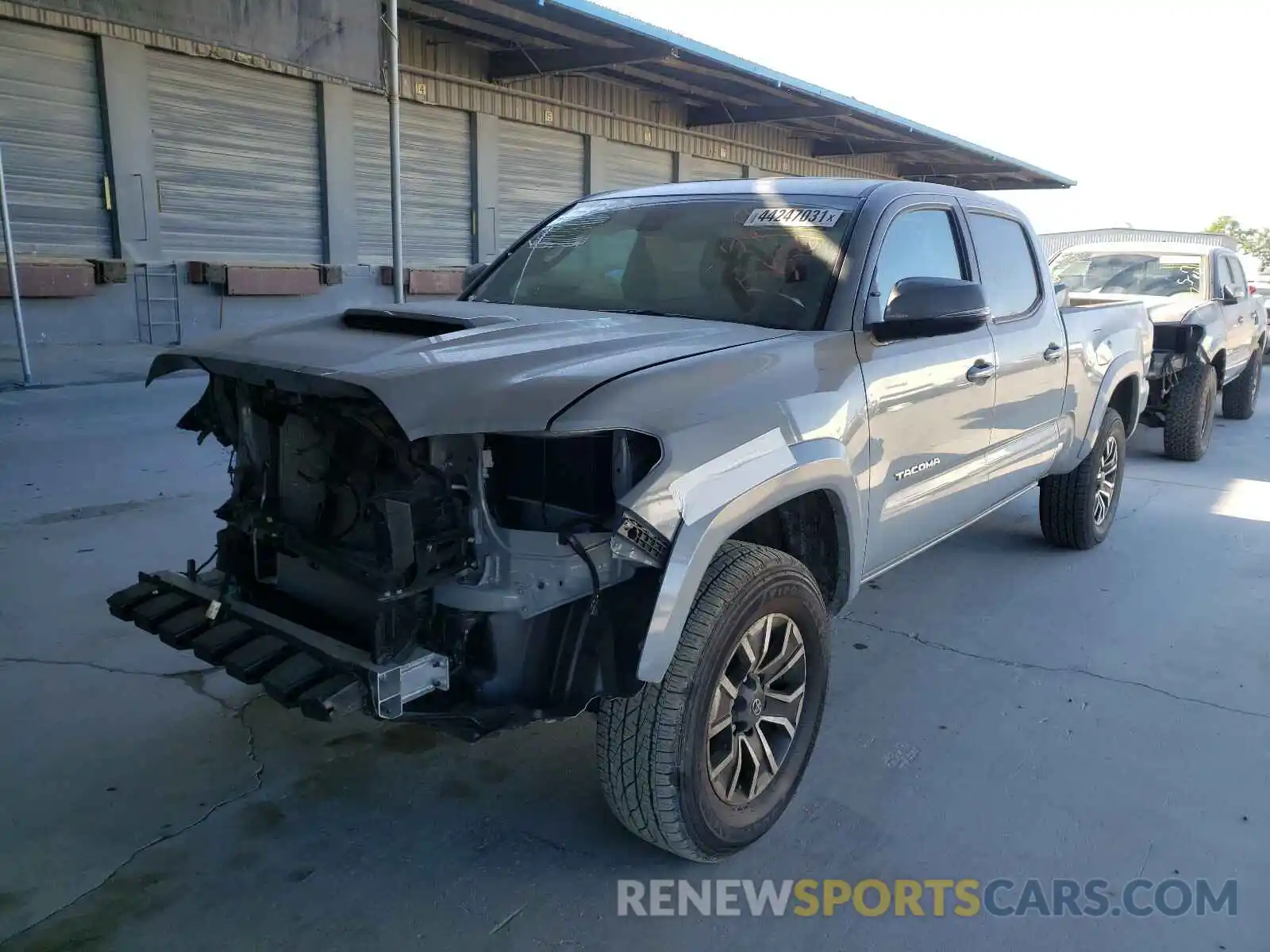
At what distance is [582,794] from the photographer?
10.0ft

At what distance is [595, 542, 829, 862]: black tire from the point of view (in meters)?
2.49

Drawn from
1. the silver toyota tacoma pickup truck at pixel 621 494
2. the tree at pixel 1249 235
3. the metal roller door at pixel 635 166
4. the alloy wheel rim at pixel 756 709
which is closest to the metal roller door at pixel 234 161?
the metal roller door at pixel 635 166

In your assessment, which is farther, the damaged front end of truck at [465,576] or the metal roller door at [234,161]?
the metal roller door at [234,161]

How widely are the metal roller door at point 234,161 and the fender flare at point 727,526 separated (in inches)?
462

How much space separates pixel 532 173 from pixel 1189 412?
11.8 meters

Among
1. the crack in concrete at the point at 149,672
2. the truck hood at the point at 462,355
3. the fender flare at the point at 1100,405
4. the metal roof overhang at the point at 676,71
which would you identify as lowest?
the crack in concrete at the point at 149,672

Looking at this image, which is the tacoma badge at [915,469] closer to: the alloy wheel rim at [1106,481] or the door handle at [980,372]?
the door handle at [980,372]

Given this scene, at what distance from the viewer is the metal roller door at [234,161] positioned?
12.2m

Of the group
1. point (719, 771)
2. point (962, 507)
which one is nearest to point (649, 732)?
point (719, 771)

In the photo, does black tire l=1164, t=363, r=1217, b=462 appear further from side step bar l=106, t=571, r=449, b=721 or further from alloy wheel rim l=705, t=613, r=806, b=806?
side step bar l=106, t=571, r=449, b=721

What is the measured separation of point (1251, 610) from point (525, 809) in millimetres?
3775

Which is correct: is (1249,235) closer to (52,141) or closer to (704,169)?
(704,169)

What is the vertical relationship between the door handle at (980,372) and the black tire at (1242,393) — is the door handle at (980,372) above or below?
above

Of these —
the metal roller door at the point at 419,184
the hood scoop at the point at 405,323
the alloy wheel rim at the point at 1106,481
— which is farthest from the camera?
the metal roller door at the point at 419,184
